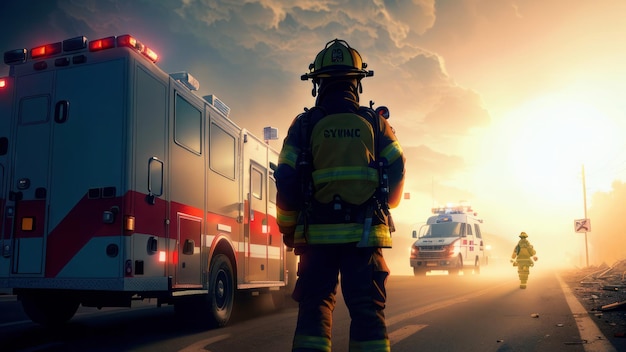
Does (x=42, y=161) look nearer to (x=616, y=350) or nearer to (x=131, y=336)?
(x=131, y=336)

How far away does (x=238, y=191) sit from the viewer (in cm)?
917

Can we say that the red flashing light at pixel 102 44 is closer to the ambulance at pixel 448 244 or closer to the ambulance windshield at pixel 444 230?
the ambulance at pixel 448 244

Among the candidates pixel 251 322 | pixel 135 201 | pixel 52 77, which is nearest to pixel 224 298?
pixel 251 322

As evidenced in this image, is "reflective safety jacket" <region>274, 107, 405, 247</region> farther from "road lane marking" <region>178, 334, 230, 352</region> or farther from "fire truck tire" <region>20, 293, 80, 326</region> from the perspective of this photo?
"fire truck tire" <region>20, 293, 80, 326</region>

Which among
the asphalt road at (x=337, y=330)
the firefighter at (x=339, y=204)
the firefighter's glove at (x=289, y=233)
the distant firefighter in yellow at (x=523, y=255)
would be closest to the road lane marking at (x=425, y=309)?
the asphalt road at (x=337, y=330)

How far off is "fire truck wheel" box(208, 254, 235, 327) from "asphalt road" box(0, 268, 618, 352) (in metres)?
0.22

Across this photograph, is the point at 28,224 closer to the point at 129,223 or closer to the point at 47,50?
the point at 129,223

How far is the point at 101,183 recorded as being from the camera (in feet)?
21.3

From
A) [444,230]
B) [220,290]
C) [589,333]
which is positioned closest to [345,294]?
[589,333]

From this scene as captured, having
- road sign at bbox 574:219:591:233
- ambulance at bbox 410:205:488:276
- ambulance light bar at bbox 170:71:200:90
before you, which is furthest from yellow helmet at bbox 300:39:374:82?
road sign at bbox 574:219:591:233

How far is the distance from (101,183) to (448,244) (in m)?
19.1

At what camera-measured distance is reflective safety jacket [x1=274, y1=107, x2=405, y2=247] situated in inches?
141

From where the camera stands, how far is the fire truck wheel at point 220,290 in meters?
7.81

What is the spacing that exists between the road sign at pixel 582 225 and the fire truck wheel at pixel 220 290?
3098 cm
